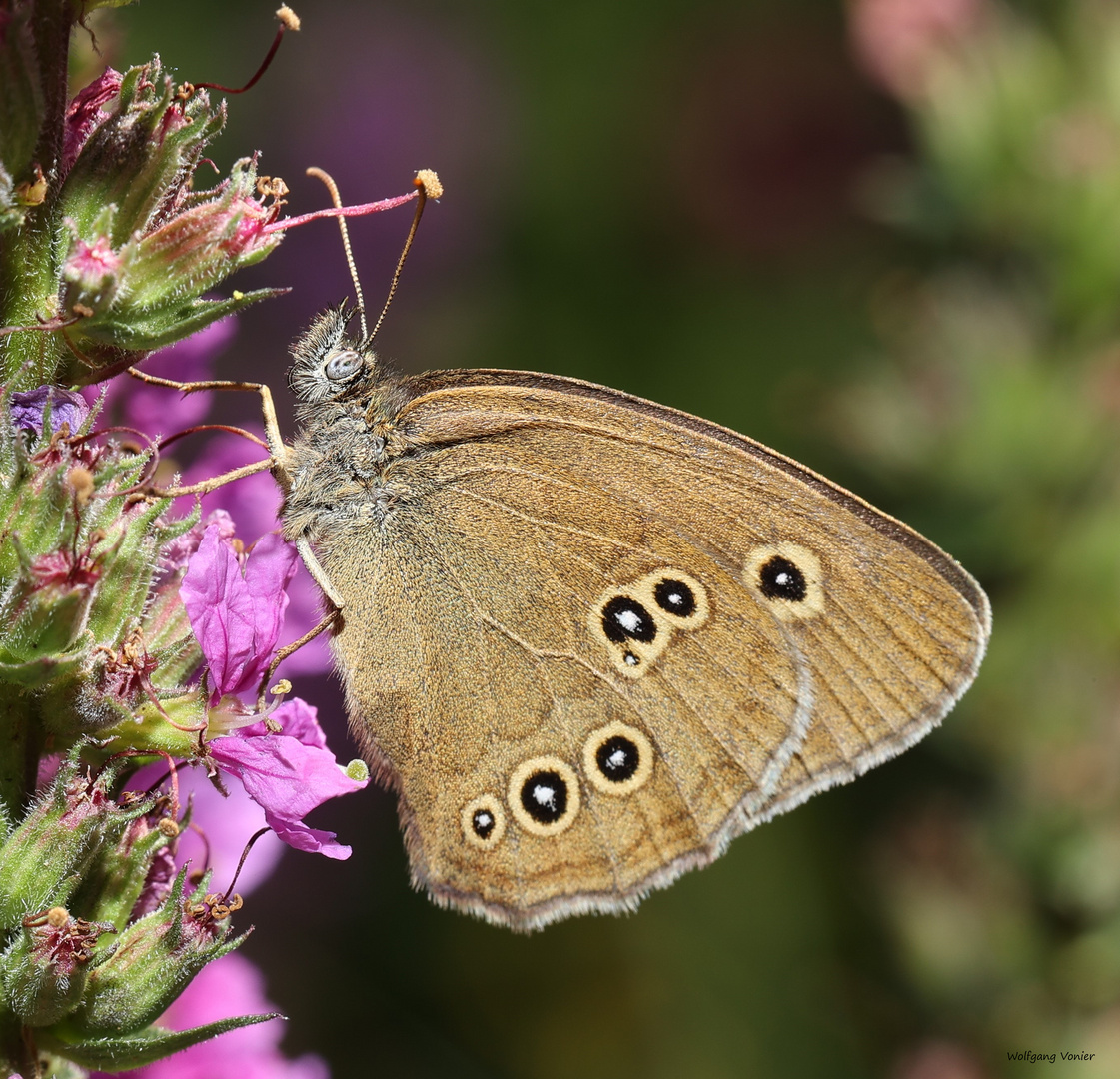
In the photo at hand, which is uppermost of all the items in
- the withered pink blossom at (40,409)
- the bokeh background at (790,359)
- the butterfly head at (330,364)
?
the withered pink blossom at (40,409)

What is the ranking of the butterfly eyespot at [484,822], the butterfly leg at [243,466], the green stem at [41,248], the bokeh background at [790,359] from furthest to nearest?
the bokeh background at [790,359] < the butterfly eyespot at [484,822] < the butterfly leg at [243,466] < the green stem at [41,248]

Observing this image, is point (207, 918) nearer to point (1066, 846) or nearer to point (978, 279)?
point (1066, 846)

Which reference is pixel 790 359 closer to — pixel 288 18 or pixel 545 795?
pixel 545 795

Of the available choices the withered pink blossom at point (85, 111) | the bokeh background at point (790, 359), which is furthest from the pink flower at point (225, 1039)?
the bokeh background at point (790, 359)

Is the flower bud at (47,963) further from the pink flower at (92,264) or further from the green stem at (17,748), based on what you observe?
the pink flower at (92,264)

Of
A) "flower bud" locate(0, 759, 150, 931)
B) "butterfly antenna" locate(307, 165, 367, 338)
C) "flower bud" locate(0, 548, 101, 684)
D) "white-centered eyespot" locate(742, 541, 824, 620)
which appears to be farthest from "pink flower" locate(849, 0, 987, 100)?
"flower bud" locate(0, 759, 150, 931)
